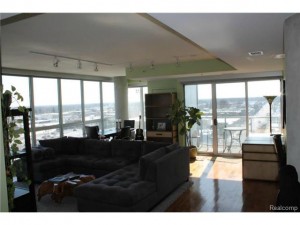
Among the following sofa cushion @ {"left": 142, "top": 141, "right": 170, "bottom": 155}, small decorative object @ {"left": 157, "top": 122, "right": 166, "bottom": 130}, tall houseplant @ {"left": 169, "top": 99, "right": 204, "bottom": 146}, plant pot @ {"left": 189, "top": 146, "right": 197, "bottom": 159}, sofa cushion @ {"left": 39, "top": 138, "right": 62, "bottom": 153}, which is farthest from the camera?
small decorative object @ {"left": 157, "top": 122, "right": 166, "bottom": 130}

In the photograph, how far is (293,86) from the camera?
2469mm

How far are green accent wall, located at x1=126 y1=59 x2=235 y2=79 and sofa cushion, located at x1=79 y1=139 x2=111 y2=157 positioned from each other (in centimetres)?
212

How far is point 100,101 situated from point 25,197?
6.69 meters

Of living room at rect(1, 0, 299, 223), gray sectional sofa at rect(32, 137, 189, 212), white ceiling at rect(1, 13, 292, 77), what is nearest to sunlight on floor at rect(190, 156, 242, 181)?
living room at rect(1, 0, 299, 223)

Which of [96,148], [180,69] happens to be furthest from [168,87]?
[96,148]

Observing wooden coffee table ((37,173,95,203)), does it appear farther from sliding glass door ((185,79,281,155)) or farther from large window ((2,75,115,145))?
sliding glass door ((185,79,281,155))

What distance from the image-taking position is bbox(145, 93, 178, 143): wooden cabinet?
8.33 meters

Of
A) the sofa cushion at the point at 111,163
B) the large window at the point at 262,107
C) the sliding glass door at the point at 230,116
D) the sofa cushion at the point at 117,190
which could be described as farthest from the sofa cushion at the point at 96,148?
the large window at the point at 262,107

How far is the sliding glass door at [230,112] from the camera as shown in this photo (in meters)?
7.36

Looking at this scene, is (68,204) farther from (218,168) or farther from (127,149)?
(218,168)

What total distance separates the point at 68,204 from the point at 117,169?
1198 mm

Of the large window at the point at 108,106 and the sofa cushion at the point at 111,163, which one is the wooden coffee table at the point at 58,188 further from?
the large window at the point at 108,106

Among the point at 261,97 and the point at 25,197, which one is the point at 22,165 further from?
the point at 261,97
